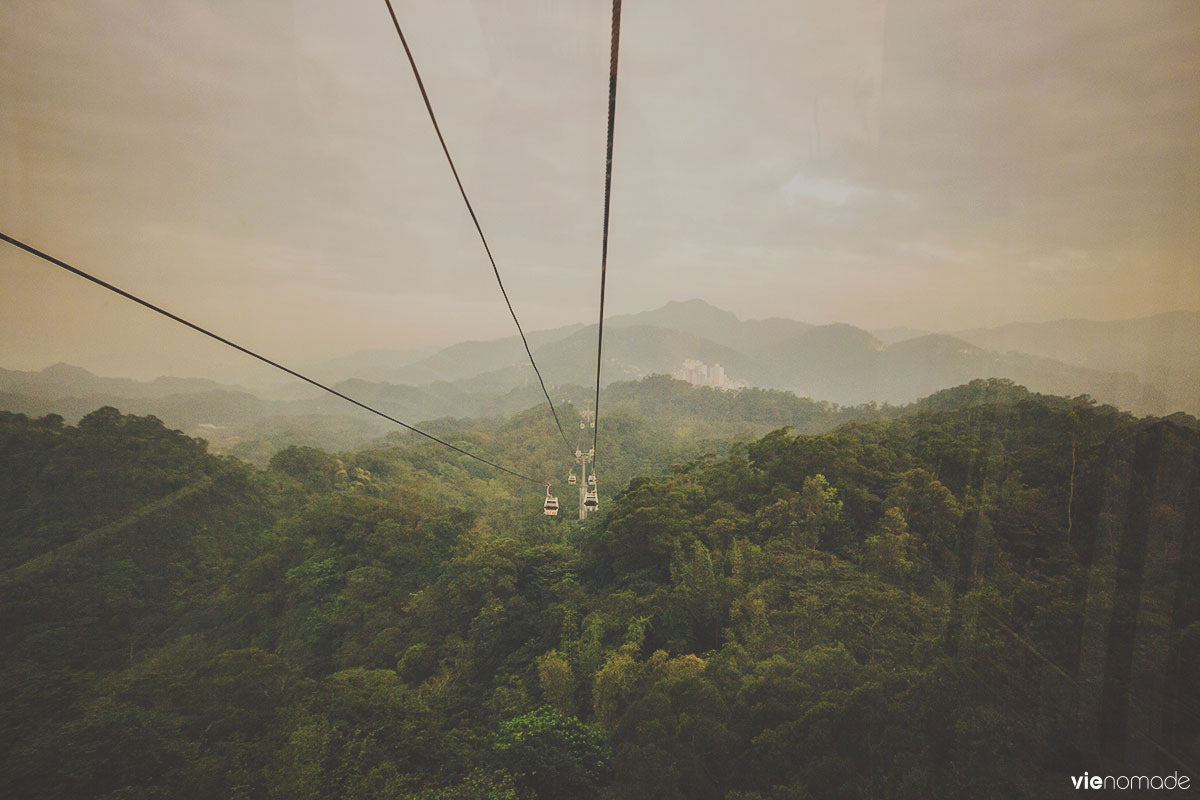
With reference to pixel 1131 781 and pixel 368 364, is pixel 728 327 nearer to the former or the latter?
pixel 368 364

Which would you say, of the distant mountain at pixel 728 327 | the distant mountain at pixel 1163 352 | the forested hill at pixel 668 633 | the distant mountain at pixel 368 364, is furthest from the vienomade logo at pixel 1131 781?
the distant mountain at pixel 728 327

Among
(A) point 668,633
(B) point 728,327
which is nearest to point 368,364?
(B) point 728,327

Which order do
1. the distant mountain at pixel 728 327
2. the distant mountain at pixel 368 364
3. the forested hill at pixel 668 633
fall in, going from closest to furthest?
the forested hill at pixel 668 633, the distant mountain at pixel 368 364, the distant mountain at pixel 728 327

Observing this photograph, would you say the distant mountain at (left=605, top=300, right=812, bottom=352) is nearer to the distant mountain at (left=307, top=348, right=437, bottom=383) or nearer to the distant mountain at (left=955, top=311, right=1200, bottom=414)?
the distant mountain at (left=307, top=348, right=437, bottom=383)

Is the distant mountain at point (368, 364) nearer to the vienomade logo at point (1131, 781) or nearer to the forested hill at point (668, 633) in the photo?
the forested hill at point (668, 633)

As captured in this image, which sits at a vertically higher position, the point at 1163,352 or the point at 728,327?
the point at 728,327
